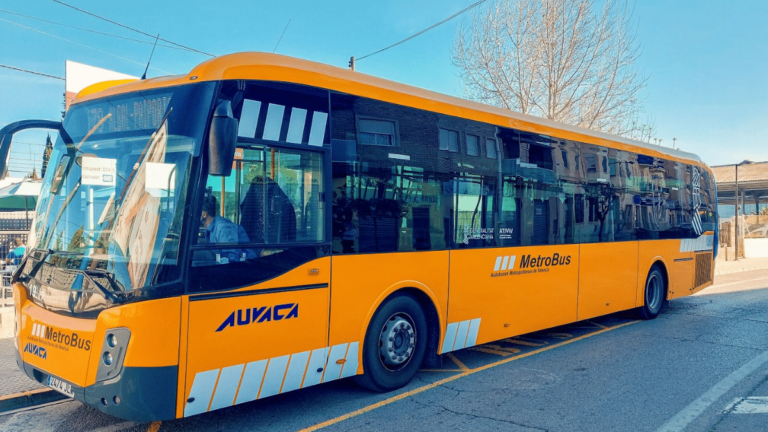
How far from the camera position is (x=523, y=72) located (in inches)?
766

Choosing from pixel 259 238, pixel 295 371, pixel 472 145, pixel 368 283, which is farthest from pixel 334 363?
pixel 472 145

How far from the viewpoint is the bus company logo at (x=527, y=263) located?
7.38m

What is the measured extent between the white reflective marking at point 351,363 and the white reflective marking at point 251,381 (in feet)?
3.14

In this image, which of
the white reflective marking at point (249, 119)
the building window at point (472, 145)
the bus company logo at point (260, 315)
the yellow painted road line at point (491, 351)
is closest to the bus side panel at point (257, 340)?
the bus company logo at point (260, 315)

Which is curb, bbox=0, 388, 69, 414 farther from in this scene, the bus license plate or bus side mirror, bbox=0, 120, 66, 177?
bus side mirror, bbox=0, 120, 66, 177

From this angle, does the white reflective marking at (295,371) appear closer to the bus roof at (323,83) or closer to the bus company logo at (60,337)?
the bus company logo at (60,337)

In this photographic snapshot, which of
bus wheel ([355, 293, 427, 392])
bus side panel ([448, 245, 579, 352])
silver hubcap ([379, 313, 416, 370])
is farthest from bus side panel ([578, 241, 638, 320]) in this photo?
silver hubcap ([379, 313, 416, 370])

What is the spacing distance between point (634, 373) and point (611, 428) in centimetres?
210

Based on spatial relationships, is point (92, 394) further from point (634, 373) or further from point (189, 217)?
point (634, 373)

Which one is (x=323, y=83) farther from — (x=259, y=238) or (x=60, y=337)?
(x=60, y=337)

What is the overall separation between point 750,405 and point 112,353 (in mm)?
5711

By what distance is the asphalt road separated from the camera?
17.0 ft

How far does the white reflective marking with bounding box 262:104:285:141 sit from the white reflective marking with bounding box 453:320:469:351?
127 inches

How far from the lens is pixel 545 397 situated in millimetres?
6004
